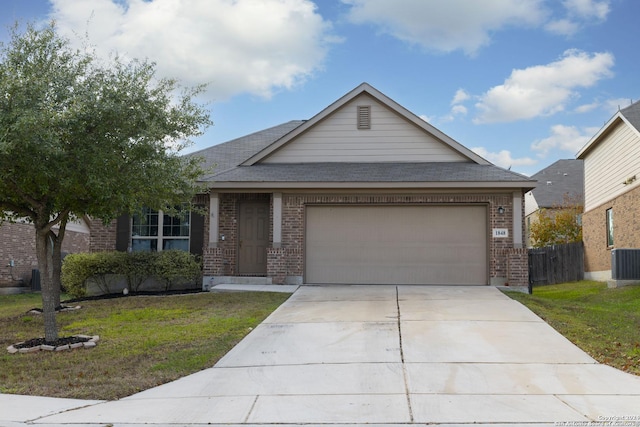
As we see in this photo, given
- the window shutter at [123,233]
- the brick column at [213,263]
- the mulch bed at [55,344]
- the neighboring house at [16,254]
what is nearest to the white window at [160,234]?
the window shutter at [123,233]

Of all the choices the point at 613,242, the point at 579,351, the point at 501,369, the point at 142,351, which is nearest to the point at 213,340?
the point at 142,351

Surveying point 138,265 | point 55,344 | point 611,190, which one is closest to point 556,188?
point 611,190

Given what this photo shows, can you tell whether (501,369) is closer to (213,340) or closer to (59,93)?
(213,340)

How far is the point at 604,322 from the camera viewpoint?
1167 cm

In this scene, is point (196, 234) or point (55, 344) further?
point (196, 234)

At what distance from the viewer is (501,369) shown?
8.22 metres

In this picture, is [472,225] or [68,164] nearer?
[68,164]

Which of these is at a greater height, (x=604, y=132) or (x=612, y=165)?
(x=604, y=132)

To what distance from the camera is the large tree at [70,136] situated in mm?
9445

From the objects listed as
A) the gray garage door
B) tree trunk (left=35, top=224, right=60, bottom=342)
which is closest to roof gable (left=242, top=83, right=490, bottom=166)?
the gray garage door

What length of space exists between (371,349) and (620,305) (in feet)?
28.2

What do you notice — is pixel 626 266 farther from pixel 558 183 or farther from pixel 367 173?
pixel 558 183

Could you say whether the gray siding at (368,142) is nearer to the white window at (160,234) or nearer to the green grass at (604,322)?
the white window at (160,234)

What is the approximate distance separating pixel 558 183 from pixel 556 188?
2.20 ft
